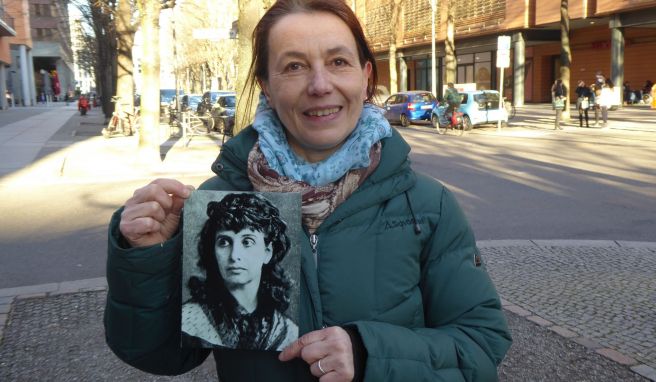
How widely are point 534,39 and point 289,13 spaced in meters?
41.7

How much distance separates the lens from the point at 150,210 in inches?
59.4

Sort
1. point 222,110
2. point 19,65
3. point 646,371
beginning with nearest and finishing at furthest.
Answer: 1. point 646,371
2. point 222,110
3. point 19,65

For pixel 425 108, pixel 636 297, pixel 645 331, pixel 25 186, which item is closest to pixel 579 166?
pixel 636 297

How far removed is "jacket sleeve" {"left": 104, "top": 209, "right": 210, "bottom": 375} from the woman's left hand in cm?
43

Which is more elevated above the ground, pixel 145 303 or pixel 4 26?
pixel 4 26

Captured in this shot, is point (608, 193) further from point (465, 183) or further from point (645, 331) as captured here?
point (645, 331)

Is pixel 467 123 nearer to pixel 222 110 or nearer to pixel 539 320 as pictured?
pixel 222 110

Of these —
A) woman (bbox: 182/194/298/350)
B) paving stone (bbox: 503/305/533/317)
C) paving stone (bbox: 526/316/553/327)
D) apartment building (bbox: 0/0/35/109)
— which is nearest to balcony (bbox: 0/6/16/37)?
apartment building (bbox: 0/0/35/109)

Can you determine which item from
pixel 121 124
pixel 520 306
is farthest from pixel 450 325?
pixel 121 124

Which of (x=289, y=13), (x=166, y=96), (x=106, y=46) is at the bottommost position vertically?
(x=289, y=13)

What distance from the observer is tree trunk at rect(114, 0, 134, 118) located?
80.9 feet

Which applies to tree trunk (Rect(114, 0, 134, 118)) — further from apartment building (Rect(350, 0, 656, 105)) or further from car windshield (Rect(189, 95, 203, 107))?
apartment building (Rect(350, 0, 656, 105))

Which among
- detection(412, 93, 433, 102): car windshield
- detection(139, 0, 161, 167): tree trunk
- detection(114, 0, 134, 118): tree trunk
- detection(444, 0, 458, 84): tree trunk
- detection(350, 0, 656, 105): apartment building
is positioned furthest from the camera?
detection(350, 0, 656, 105): apartment building

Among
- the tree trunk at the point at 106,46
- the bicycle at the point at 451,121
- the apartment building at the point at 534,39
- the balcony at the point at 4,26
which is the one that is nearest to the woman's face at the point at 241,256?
the bicycle at the point at 451,121
